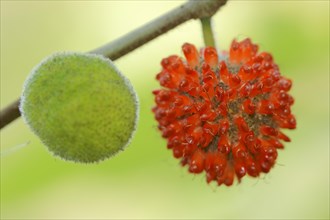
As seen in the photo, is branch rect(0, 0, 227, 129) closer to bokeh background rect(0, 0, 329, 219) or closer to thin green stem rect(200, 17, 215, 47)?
thin green stem rect(200, 17, 215, 47)

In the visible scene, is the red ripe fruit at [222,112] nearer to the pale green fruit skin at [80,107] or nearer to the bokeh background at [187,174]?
the pale green fruit skin at [80,107]

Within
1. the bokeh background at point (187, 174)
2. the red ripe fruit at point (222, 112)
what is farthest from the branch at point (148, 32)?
the bokeh background at point (187, 174)

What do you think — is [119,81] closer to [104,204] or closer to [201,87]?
[201,87]

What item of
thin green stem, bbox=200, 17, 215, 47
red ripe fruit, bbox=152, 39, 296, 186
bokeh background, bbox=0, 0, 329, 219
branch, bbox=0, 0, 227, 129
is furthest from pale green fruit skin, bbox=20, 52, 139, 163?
bokeh background, bbox=0, 0, 329, 219

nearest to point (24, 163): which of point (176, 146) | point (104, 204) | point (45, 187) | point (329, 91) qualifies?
point (45, 187)

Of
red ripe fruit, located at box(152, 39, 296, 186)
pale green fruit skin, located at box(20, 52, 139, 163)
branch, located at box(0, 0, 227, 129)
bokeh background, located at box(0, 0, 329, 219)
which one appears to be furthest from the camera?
bokeh background, located at box(0, 0, 329, 219)

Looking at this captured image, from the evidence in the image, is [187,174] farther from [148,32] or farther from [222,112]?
[148,32]
